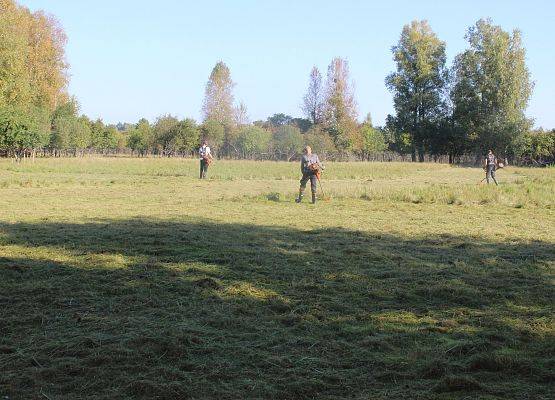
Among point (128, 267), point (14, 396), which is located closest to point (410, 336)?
point (14, 396)

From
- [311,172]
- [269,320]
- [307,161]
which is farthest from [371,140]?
[269,320]

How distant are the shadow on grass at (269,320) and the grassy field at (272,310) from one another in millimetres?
18

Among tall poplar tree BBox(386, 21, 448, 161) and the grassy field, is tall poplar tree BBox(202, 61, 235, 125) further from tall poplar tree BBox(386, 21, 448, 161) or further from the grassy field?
the grassy field

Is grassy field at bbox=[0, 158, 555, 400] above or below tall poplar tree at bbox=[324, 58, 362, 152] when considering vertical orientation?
below

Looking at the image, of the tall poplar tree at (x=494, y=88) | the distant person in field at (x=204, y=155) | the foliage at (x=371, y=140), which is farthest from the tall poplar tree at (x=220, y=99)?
the distant person in field at (x=204, y=155)

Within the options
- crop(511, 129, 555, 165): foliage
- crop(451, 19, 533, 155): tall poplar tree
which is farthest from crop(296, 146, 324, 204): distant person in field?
crop(511, 129, 555, 165): foliage

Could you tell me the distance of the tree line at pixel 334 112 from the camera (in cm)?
5053

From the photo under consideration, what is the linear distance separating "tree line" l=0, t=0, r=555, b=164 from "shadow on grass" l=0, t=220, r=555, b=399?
30488 mm

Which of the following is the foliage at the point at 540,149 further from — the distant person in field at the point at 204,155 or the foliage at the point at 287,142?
the distant person in field at the point at 204,155

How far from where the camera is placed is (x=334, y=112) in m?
89.5

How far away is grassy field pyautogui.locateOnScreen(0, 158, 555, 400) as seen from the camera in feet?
12.9

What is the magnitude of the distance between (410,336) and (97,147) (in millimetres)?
92135

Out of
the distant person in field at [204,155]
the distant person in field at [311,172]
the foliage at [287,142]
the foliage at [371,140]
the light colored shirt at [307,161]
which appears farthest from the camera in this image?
the foliage at [371,140]

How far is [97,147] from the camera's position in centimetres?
9125
